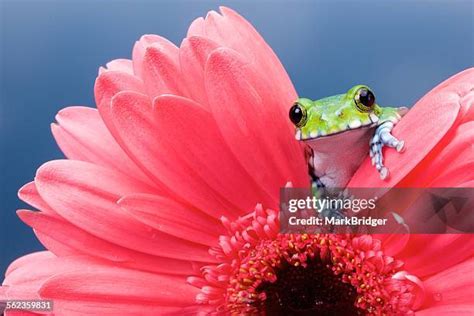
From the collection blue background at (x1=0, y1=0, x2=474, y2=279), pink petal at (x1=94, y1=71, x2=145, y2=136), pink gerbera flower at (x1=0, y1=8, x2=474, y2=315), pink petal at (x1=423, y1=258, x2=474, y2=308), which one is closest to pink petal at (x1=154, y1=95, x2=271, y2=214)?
pink gerbera flower at (x1=0, y1=8, x2=474, y2=315)

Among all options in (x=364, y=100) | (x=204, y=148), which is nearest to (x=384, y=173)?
(x=364, y=100)

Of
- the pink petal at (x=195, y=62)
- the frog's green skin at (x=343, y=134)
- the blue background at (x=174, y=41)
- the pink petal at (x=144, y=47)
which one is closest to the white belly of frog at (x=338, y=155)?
the frog's green skin at (x=343, y=134)

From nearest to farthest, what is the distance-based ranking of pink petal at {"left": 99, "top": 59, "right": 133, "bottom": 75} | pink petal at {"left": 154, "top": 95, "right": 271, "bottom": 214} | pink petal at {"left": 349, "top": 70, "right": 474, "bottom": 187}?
pink petal at {"left": 349, "top": 70, "right": 474, "bottom": 187} < pink petal at {"left": 154, "top": 95, "right": 271, "bottom": 214} < pink petal at {"left": 99, "top": 59, "right": 133, "bottom": 75}

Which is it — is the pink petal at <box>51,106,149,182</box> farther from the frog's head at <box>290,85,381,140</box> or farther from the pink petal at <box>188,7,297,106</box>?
the frog's head at <box>290,85,381,140</box>

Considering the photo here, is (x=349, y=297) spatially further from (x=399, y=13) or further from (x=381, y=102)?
(x=399, y=13)

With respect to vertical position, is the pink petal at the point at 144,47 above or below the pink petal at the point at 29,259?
above

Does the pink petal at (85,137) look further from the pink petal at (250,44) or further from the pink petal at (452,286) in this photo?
the pink petal at (452,286)

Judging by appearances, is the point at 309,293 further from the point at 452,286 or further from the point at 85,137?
the point at 85,137

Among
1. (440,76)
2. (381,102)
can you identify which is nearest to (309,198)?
(381,102)
